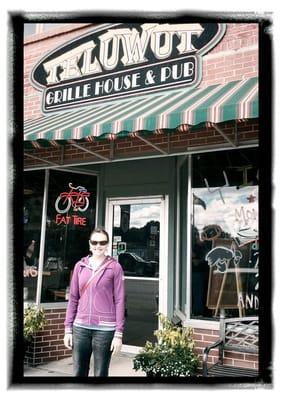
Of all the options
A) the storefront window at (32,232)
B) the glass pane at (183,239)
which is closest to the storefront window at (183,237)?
the glass pane at (183,239)

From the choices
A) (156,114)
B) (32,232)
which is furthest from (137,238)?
(156,114)

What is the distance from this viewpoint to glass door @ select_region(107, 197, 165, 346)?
20.4 feet

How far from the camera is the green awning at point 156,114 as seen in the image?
4.38 metres

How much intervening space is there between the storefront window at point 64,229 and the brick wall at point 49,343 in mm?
242

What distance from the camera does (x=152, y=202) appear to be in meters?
6.37

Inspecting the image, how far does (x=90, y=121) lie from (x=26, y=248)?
2.18 m

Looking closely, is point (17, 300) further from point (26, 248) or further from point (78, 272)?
point (26, 248)

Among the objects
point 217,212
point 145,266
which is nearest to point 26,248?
point 145,266

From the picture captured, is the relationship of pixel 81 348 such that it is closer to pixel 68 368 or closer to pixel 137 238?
pixel 68 368

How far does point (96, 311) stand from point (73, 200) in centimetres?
287

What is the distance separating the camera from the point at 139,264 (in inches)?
251

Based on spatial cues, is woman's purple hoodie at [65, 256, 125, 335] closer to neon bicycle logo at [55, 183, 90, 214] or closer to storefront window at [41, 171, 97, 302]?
storefront window at [41, 171, 97, 302]

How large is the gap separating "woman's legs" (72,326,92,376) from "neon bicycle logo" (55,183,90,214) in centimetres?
271

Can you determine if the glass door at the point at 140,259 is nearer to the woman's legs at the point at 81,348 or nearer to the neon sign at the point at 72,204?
the neon sign at the point at 72,204
